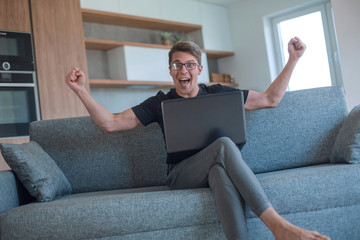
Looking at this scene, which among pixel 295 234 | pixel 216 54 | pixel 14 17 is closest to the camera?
pixel 295 234

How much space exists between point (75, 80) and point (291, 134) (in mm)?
1252

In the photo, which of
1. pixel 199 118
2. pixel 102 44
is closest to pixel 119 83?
pixel 102 44

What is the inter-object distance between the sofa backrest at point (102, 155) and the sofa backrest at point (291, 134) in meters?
0.54

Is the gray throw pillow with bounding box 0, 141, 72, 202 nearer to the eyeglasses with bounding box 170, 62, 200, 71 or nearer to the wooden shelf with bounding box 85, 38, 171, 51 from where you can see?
the eyeglasses with bounding box 170, 62, 200, 71

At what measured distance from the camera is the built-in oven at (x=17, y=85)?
3934 mm

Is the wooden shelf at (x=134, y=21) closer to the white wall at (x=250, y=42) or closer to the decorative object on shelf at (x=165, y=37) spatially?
the decorative object on shelf at (x=165, y=37)

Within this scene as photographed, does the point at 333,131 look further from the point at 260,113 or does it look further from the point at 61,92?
the point at 61,92

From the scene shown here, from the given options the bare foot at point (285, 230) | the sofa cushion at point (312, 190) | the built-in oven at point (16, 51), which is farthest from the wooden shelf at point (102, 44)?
the bare foot at point (285, 230)

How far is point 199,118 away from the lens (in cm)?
194

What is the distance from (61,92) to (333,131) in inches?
107

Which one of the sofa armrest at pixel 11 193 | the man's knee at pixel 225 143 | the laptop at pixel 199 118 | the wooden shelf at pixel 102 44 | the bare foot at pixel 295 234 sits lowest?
the bare foot at pixel 295 234

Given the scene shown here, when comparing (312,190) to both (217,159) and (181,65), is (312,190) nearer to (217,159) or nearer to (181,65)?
(217,159)

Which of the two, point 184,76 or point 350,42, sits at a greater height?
point 350,42

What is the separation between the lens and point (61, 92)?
13.9ft
